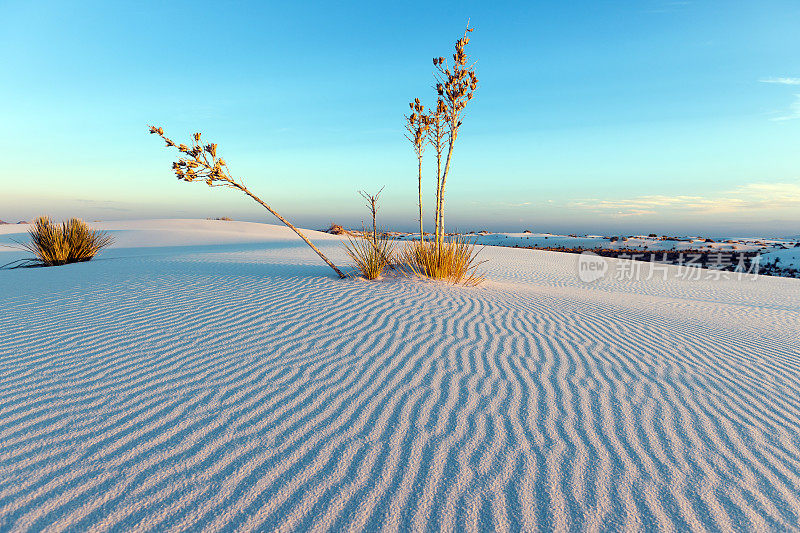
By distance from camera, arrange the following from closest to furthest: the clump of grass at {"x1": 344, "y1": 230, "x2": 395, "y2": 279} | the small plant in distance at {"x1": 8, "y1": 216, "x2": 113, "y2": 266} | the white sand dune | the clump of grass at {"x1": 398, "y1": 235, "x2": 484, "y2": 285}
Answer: the white sand dune
the clump of grass at {"x1": 344, "y1": 230, "x2": 395, "y2": 279}
the clump of grass at {"x1": 398, "y1": 235, "x2": 484, "y2": 285}
the small plant in distance at {"x1": 8, "y1": 216, "x2": 113, "y2": 266}

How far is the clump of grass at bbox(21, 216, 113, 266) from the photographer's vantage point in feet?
25.9

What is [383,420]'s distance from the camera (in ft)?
6.89

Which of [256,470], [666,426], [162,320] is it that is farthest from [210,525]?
[162,320]

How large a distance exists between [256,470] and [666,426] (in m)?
2.05

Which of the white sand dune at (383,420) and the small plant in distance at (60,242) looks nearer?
the white sand dune at (383,420)

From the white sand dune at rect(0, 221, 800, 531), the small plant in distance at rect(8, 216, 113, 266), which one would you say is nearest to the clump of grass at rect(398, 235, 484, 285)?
the white sand dune at rect(0, 221, 800, 531)

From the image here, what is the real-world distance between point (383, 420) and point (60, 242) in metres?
8.94

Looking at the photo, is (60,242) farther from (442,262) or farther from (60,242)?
(442,262)

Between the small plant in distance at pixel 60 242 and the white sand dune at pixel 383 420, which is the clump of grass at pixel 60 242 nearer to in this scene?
the small plant in distance at pixel 60 242

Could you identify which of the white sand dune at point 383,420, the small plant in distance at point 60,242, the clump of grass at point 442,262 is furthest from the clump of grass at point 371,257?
the small plant in distance at point 60,242

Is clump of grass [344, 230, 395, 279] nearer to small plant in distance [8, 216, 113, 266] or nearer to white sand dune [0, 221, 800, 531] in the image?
white sand dune [0, 221, 800, 531]

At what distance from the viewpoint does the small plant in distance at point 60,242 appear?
790 centimetres

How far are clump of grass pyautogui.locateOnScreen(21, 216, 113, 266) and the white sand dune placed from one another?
4537 millimetres

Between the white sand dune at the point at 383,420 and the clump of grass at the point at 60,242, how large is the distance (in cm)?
454
